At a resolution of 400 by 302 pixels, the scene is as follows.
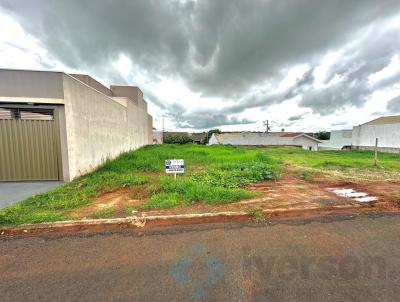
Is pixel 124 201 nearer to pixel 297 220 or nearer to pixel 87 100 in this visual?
pixel 297 220

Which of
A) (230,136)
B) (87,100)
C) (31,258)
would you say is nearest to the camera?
(31,258)

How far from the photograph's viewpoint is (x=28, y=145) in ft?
18.8

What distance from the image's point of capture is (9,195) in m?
4.66

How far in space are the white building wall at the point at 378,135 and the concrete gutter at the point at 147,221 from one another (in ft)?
105

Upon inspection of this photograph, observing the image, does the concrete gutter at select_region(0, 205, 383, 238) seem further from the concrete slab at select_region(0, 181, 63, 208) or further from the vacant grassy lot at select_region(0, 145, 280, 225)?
the concrete slab at select_region(0, 181, 63, 208)

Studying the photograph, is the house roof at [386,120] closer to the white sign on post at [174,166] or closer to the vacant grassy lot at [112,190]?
the vacant grassy lot at [112,190]

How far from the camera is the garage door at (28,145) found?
5.63 meters

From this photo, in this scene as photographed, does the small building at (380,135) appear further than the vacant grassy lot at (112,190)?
Yes

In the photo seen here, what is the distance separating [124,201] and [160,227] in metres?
1.56

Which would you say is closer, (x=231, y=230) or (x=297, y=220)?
(x=231, y=230)

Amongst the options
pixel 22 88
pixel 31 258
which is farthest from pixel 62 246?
pixel 22 88

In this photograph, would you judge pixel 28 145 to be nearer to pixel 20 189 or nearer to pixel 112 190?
pixel 20 189

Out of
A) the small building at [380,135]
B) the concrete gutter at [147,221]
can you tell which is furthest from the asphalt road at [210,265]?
the small building at [380,135]

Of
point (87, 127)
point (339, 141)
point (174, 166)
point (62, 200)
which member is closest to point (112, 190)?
point (62, 200)
